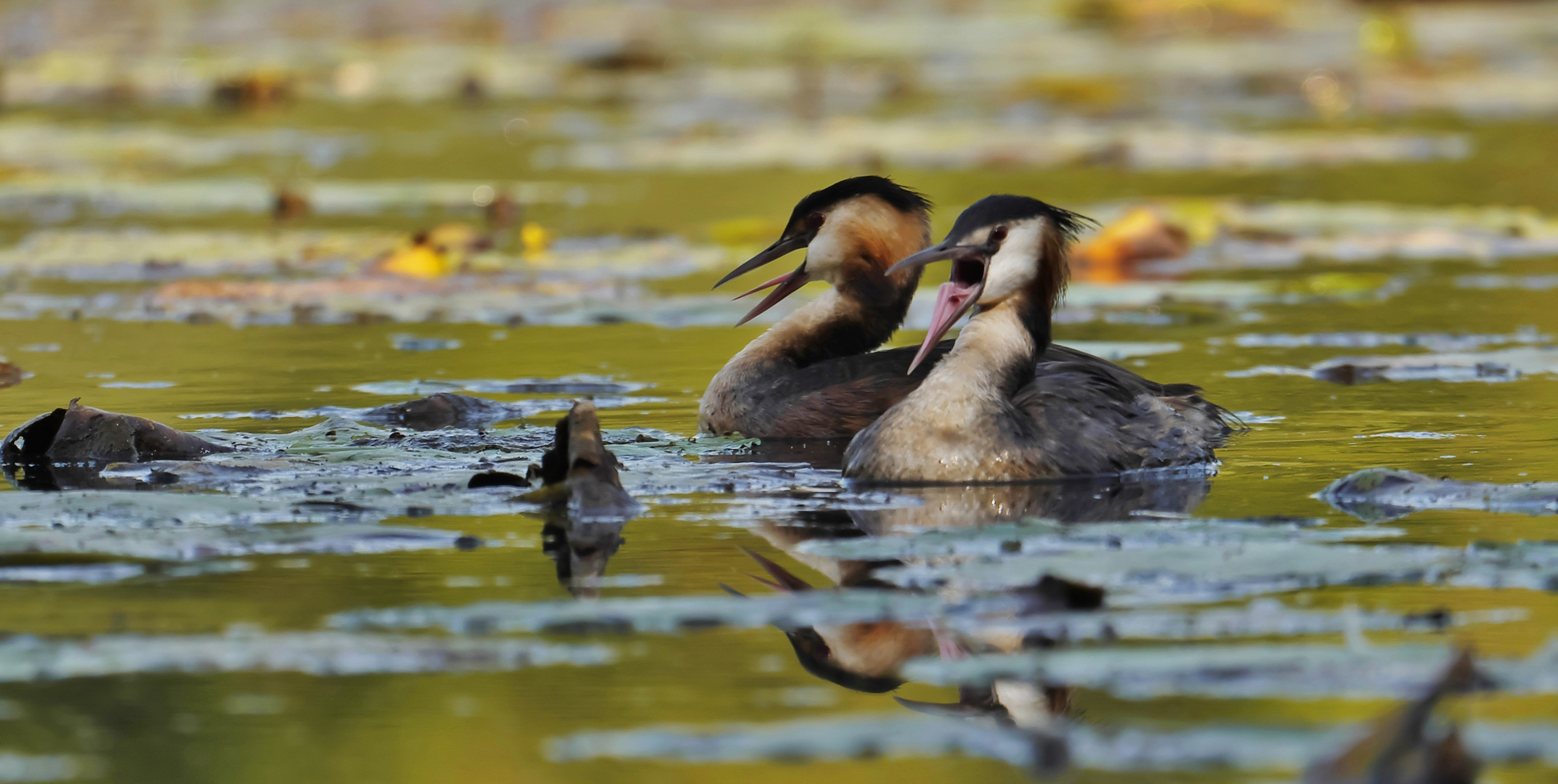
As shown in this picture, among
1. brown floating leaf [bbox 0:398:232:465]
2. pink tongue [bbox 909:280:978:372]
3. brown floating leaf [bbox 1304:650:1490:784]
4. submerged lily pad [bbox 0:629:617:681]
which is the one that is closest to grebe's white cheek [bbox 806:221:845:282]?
pink tongue [bbox 909:280:978:372]

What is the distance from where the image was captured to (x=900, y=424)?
234 inches

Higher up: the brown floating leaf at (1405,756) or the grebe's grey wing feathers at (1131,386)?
the grebe's grey wing feathers at (1131,386)

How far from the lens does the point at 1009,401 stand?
6.11m

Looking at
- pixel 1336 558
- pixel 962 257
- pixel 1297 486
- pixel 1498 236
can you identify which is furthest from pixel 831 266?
pixel 1498 236

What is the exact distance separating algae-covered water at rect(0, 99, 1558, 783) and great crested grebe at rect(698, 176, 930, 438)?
30 cm

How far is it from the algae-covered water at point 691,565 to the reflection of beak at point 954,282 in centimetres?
51

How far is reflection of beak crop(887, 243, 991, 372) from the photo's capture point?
20.0 ft

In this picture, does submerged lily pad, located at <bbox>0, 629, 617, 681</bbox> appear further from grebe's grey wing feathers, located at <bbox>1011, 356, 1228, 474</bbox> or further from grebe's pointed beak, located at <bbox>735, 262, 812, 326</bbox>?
grebe's pointed beak, located at <bbox>735, 262, 812, 326</bbox>

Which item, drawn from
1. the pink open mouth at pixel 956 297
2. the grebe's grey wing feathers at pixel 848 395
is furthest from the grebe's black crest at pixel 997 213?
the grebe's grey wing feathers at pixel 848 395

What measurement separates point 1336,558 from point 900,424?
1701mm

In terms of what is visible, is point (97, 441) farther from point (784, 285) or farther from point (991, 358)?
point (991, 358)

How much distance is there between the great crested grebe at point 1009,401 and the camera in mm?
5906

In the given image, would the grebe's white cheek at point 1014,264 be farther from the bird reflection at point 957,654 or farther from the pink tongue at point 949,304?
the bird reflection at point 957,654

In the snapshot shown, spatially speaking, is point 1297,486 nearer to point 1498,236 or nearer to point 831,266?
point 831,266
